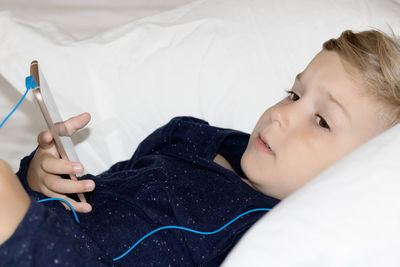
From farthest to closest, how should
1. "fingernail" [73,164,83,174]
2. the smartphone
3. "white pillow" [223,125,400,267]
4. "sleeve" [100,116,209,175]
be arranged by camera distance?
1. "sleeve" [100,116,209,175]
2. "fingernail" [73,164,83,174]
3. the smartphone
4. "white pillow" [223,125,400,267]

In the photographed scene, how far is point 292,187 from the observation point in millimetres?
1035

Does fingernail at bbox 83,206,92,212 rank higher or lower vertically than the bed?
lower

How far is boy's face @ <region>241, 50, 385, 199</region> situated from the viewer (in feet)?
3.21

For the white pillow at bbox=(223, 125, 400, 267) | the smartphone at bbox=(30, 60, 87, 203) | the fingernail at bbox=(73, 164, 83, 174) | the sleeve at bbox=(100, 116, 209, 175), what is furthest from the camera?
the sleeve at bbox=(100, 116, 209, 175)

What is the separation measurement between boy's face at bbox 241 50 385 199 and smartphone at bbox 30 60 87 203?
0.36 m

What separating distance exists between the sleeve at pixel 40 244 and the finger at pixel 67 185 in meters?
0.19

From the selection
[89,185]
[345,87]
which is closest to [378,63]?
[345,87]

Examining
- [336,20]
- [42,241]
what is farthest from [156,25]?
[42,241]

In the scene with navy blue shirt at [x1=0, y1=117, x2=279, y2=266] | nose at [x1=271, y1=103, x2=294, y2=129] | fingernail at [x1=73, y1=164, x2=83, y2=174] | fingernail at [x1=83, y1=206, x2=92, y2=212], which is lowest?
navy blue shirt at [x1=0, y1=117, x2=279, y2=266]

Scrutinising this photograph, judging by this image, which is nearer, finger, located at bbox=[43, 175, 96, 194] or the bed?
finger, located at bbox=[43, 175, 96, 194]

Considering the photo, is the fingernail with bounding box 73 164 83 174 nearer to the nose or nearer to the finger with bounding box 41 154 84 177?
the finger with bounding box 41 154 84 177

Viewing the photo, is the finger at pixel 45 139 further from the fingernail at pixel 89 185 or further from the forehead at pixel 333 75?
the forehead at pixel 333 75

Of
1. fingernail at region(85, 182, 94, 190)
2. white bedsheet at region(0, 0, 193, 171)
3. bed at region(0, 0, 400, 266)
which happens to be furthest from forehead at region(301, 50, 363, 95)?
white bedsheet at region(0, 0, 193, 171)

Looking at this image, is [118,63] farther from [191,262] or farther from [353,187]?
[353,187]
